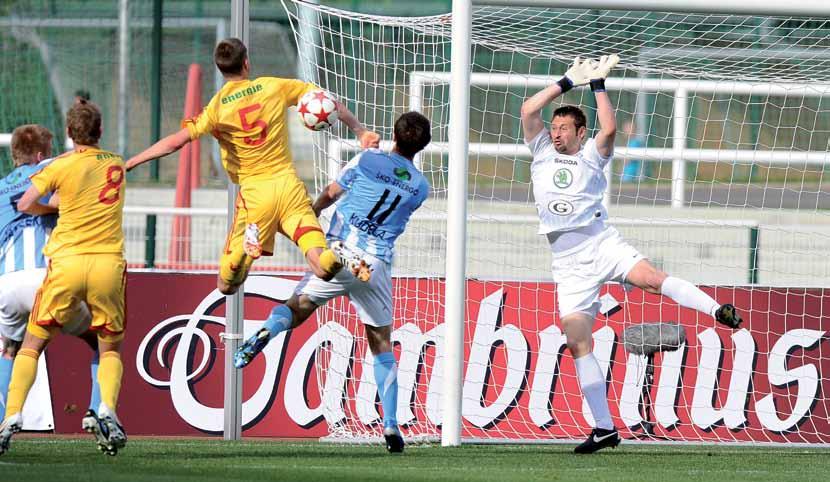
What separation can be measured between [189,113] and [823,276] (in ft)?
30.7

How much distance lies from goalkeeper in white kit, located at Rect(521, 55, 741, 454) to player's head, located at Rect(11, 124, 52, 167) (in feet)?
Answer: 10.6

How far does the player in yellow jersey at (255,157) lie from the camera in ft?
27.6

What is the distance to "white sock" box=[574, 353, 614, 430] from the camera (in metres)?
8.91

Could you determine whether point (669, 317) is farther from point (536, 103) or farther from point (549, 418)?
point (536, 103)

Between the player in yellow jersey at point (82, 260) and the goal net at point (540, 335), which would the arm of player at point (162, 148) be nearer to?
the player in yellow jersey at point (82, 260)

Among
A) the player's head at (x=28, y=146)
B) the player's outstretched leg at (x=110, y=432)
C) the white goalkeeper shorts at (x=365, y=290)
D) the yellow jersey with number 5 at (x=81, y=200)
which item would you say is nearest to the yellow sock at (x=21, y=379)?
the player's outstretched leg at (x=110, y=432)

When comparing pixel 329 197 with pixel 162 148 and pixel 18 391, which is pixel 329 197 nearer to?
pixel 162 148

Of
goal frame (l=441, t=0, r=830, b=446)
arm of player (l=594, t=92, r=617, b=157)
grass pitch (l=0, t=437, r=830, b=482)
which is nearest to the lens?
grass pitch (l=0, t=437, r=830, b=482)

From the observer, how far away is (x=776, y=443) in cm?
1084

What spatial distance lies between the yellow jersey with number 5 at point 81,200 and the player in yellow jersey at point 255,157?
76 cm

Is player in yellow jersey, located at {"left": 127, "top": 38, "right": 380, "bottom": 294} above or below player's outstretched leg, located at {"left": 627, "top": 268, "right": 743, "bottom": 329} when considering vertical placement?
above

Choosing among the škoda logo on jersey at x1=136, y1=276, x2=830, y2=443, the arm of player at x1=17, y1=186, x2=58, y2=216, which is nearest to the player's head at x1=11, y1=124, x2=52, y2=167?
the arm of player at x1=17, y1=186, x2=58, y2=216

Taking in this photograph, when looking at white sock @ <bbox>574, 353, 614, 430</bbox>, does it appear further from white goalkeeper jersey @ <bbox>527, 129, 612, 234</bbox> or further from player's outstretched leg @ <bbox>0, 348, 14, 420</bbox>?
player's outstretched leg @ <bbox>0, 348, 14, 420</bbox>

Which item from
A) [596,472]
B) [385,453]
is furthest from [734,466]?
[385,453]
